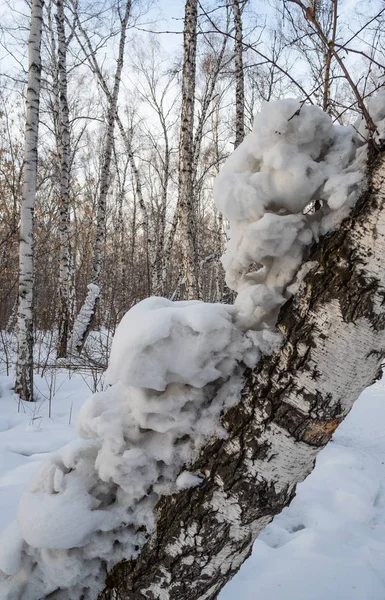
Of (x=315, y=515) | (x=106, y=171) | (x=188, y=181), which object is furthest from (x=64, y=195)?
(x=315, y=515)

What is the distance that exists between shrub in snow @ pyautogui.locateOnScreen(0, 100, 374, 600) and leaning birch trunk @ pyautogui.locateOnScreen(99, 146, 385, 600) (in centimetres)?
4

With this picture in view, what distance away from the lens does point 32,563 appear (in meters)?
1.04

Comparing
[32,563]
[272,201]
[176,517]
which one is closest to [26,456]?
[32,563]

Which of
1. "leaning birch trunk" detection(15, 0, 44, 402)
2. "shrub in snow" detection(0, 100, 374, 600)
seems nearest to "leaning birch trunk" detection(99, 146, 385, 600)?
"shrub in snow" detection(0, 100, 374, 600)

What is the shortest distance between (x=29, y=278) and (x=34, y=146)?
1633mm

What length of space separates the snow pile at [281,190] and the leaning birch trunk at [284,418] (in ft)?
0.18

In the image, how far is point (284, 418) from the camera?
0.78 meters

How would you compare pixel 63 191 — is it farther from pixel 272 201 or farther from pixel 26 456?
pixel 272 201

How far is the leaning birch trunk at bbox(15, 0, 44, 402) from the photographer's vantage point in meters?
4.38

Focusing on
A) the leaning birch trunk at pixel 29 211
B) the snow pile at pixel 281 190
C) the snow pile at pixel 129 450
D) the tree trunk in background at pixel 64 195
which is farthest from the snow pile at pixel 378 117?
the tree trunk in background at pixel 64 195

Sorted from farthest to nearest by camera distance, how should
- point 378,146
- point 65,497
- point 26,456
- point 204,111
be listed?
point 204,111, point 26,456, point 65,497, point 378,146

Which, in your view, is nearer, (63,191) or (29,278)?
(29,278)

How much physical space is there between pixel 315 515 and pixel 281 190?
7.99 feet

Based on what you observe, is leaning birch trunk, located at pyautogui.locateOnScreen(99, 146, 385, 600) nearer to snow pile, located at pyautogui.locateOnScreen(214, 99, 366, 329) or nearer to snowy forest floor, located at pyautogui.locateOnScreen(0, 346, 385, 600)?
snow pile, located at pyautogui.locateOnScreen(214, 99, 366, 329)
